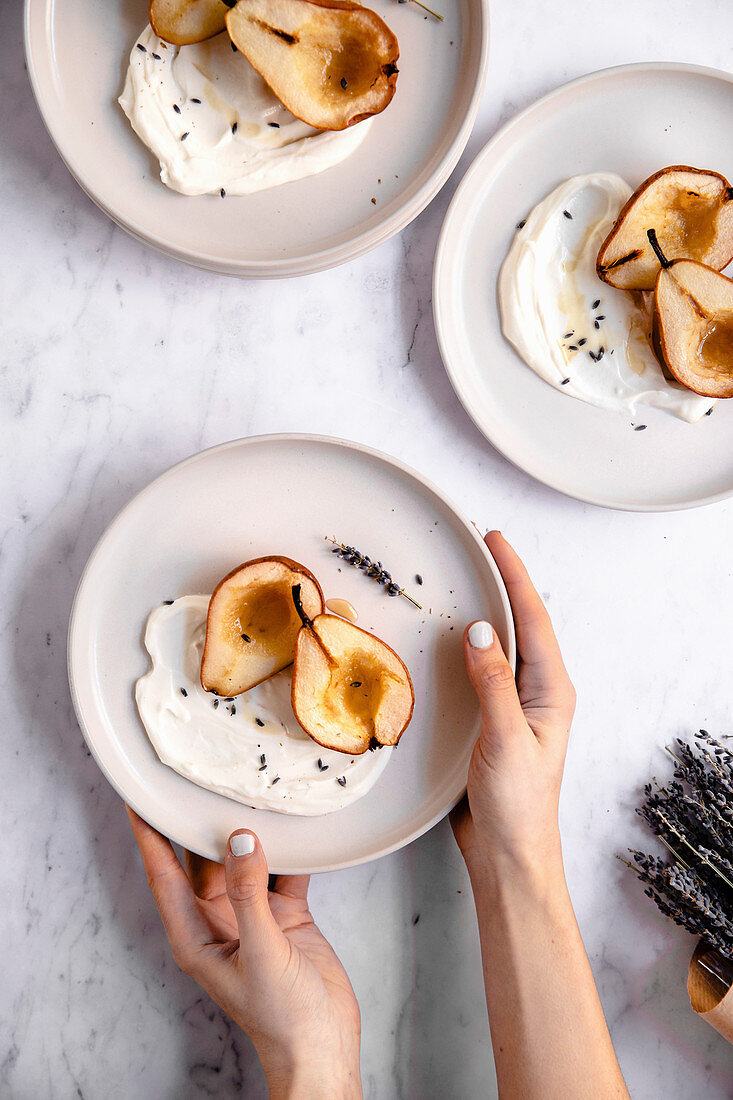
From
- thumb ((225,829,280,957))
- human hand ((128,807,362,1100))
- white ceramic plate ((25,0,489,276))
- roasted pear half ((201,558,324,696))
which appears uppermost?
white ceramic plate ((25,0,489,276))

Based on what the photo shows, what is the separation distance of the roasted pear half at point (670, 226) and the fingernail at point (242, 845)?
90 centimetres

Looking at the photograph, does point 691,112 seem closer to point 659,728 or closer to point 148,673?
point 659,728

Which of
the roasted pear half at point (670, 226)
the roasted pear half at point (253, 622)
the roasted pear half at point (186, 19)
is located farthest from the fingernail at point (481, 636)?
the roasted pear half at point (186, 19)

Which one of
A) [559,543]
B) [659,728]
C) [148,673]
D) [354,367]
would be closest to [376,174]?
[354,367]

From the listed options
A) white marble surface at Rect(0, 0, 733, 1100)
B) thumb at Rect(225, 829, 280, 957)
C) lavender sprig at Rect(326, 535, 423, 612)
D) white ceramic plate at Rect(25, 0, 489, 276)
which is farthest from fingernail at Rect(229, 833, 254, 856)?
white ceramic plate at Rect(25, 0, 489, 276)

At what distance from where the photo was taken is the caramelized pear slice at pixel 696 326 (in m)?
1.00

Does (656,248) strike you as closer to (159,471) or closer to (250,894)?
(159,471)

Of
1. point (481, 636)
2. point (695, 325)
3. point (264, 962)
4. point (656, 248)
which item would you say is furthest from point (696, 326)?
point (264, 962)

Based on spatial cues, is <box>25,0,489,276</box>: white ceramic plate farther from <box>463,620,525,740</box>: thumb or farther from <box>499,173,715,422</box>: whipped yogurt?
<box>463,620,525,740</box>: thumb

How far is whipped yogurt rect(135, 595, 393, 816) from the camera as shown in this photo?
1.01m

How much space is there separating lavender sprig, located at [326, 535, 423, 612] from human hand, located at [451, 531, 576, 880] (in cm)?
11

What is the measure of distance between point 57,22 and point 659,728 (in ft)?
4.39

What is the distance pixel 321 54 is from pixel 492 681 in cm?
84

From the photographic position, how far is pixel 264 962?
94 centimetres
